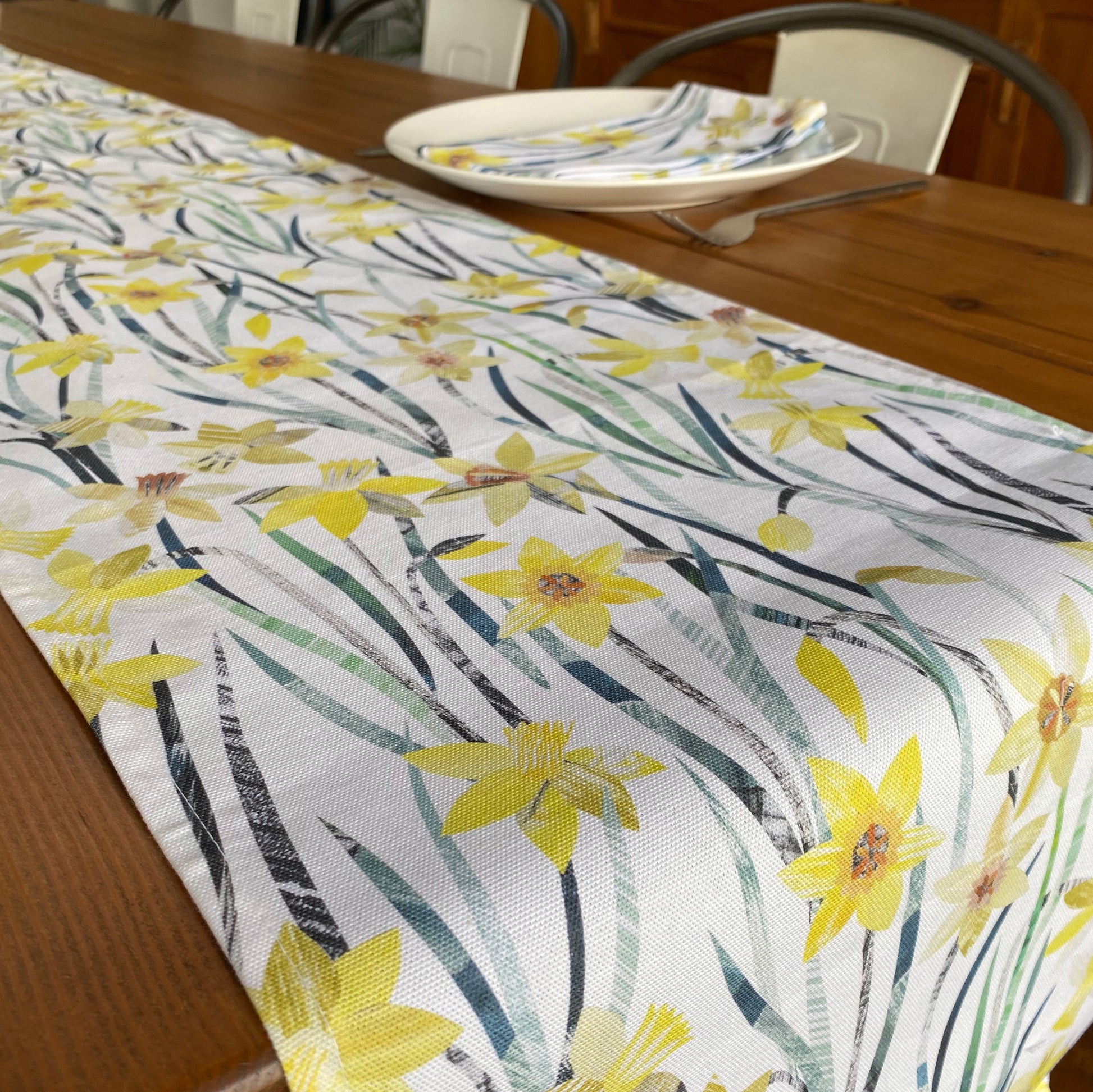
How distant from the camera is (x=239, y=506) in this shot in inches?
17.6

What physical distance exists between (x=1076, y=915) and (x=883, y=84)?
1.10 metres

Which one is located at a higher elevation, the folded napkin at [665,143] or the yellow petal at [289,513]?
the folded napkin at [665,143]

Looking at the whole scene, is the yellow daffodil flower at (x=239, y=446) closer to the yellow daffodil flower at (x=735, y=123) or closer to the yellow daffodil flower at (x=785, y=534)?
the yellow daffodil flower at (x=785, y=534)

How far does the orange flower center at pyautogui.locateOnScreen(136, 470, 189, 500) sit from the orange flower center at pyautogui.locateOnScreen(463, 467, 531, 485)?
4.8 inches

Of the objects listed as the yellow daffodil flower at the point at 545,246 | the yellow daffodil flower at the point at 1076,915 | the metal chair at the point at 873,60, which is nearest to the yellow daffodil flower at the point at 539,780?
the yellow daffodil flower at the point at 1076,915

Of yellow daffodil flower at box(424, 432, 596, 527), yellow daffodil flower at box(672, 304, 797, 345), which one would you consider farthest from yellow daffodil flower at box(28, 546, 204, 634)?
yellow daffodil flower at box(672, 304, 797, 345)

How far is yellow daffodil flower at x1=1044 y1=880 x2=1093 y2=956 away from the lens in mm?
469

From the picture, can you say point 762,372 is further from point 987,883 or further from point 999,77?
point 999,77

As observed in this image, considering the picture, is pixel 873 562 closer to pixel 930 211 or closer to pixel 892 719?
pixel 892 719

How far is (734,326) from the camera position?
2.11 ft

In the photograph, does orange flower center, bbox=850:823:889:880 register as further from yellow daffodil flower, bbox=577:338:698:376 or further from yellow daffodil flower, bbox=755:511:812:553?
yellow daffodil flower, bbox=577:338:698:376

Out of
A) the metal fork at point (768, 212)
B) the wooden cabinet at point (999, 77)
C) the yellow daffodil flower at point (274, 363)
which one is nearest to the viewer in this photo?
the yellow daffodil flower at point (274, 363)

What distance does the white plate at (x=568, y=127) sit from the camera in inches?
32.9

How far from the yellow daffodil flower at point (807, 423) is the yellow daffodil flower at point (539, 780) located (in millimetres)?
227
